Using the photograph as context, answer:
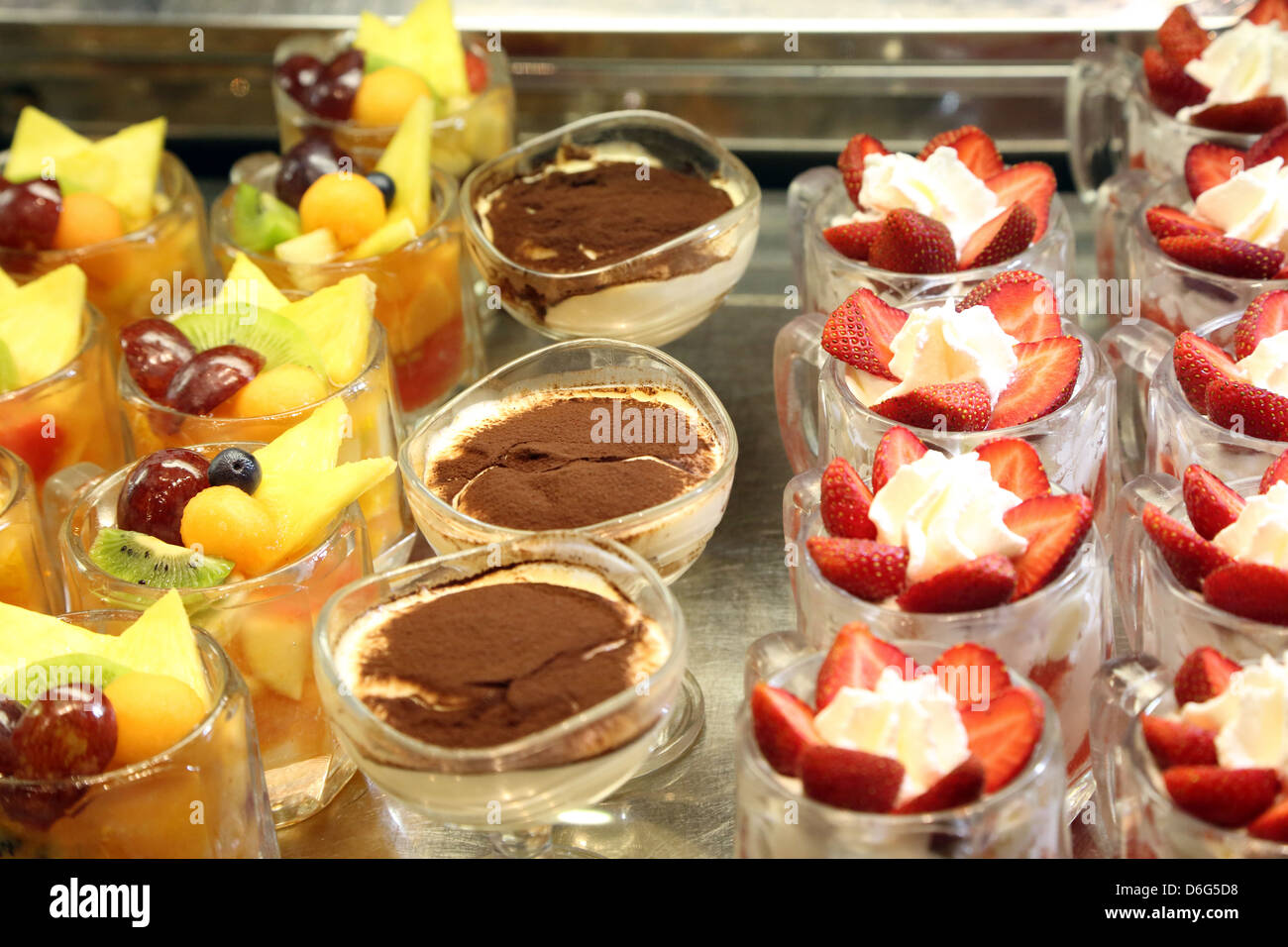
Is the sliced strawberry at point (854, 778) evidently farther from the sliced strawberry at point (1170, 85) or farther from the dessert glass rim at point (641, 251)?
the sliced strawberry at point (1170, 85)

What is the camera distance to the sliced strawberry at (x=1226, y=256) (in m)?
1.75

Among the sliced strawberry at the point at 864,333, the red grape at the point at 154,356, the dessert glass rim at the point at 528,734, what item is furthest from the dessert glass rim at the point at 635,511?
the red grape at the point at 154,356

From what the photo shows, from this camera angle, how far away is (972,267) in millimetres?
1842

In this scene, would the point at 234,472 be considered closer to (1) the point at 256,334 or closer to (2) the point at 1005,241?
(1) the point at 256,334

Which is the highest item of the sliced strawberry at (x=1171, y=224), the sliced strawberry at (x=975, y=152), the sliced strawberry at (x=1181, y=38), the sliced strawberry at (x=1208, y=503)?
the sliced strawberry at (x=1181, y=38)

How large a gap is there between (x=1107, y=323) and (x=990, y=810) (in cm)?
121

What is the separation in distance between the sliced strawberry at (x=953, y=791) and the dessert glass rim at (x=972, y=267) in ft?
2.72

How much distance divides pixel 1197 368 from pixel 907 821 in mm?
704

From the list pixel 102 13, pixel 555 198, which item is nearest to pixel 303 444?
pixel 555 198

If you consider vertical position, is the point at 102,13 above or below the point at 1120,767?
above

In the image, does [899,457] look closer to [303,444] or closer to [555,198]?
[303,444]

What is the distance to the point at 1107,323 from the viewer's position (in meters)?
2.15

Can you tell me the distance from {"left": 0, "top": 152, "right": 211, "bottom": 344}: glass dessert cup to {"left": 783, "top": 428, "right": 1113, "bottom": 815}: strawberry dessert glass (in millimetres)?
1155

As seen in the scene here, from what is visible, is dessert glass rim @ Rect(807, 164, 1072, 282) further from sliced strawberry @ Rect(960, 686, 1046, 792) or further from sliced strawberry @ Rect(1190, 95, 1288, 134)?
sliced strawberry @ Rect(960, 686, 1046, 792)
